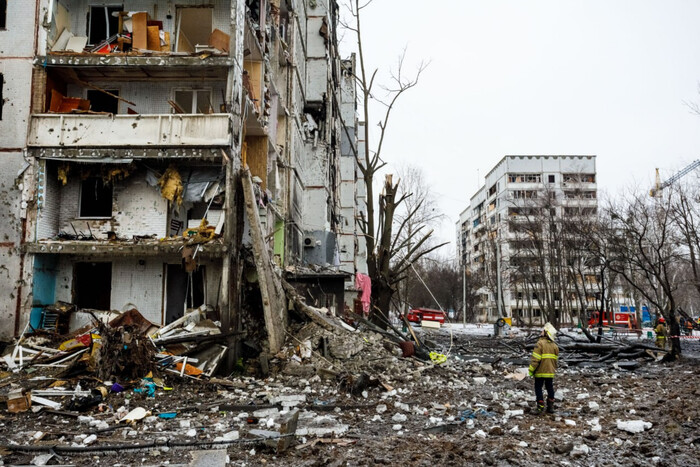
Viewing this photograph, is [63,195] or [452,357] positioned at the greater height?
[63,195]

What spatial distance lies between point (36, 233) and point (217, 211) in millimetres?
5264

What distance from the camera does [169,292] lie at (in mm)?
17328

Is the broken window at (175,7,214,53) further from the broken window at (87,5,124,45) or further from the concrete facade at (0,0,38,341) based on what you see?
the concrete facade at (0,0,38,341)

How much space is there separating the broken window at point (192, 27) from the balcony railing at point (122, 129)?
3.28 m

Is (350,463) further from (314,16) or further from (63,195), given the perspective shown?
(314,16)

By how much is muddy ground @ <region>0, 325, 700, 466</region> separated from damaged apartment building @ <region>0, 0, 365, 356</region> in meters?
3.55

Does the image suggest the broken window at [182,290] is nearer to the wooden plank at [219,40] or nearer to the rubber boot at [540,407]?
the wooden plank at [219,40]

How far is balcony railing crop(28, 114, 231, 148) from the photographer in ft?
53.9

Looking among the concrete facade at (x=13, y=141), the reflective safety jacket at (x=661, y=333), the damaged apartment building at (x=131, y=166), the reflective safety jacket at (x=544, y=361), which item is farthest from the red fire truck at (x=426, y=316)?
the reflective safety jacket at (x=544, y=361)

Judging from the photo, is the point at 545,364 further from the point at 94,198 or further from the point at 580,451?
the point at 94,198

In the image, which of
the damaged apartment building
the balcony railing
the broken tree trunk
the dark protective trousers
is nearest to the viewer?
the dark protective trousers

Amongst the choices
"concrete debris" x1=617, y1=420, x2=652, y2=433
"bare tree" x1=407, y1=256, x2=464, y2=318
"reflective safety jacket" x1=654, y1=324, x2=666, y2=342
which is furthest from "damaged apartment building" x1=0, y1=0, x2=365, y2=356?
"bare tree" x1=407, y1=256, x2=464, y2=318

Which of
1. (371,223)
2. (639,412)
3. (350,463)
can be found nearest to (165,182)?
(371,223)

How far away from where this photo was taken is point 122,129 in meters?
16.6
